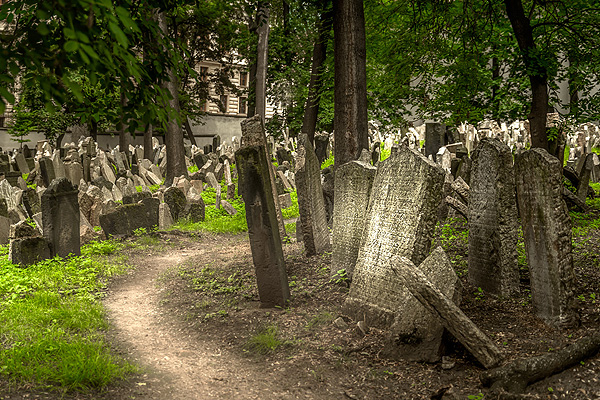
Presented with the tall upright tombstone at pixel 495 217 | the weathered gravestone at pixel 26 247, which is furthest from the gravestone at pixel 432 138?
the weathered gravestone at pixel 26 247

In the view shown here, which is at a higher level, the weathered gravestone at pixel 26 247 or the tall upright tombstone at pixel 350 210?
the tall upright tombstone at pixel 350 210

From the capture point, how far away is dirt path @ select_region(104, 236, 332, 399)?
3.89 m

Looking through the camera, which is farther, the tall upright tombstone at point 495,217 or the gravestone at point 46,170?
the gravestone at point 46,170

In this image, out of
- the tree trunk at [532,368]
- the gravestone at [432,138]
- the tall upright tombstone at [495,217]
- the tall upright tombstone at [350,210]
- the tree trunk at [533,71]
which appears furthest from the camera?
the gravestone at [432,138]

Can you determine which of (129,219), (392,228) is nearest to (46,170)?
(129,219)

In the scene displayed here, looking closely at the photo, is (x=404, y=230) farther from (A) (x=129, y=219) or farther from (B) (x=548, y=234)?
(A) (x=129, y=219)

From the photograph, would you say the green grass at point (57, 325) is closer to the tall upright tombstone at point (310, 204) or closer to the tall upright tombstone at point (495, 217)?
the tall upright tombstone at point (310, 204)

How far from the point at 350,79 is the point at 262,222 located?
3584mm

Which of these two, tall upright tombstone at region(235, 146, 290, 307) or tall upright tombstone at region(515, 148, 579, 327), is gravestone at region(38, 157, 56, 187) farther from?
tall upright tombstone at region(515, 148, 579, 327)

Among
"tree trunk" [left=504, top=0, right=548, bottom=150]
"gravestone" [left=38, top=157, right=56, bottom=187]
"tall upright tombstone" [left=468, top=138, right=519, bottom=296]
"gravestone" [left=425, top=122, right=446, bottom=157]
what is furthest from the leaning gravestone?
"gravestone" [left=38, top=157, right=56, bottom=187]

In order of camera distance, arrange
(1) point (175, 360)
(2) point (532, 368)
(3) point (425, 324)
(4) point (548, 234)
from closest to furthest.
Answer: (2) point (532, 368)
(3) point (425, 324)
(4) point (548, 234)
(1) point (175, 360)

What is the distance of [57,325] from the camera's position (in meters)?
4.89

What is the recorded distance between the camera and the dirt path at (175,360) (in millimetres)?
3891

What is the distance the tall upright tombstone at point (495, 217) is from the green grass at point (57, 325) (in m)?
3.59
